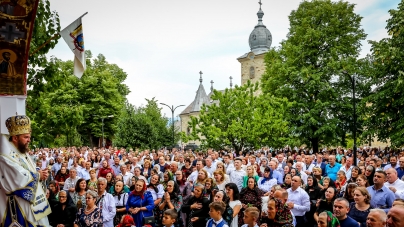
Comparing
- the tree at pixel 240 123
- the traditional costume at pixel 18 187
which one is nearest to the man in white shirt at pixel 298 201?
the traditional costume at pixel 18 187

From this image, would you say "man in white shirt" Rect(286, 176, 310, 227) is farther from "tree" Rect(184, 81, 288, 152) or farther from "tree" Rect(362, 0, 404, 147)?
"tree" Rect(362, 0, 404, 147)

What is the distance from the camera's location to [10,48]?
589 cm

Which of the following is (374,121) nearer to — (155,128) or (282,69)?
(282,69)

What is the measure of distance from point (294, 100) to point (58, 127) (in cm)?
2267

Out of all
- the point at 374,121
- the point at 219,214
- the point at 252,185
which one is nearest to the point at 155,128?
the point at 374,121

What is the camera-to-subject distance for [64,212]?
26.7 ft

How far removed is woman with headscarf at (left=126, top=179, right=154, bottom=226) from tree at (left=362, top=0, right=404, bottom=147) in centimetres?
1875

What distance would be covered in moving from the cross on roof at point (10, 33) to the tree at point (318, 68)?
25.8 metres

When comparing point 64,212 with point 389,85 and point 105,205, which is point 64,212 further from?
point 389,85

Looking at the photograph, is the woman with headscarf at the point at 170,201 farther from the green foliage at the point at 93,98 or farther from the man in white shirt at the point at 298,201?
the green foliage at the point at 93,98

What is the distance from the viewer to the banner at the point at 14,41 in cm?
566

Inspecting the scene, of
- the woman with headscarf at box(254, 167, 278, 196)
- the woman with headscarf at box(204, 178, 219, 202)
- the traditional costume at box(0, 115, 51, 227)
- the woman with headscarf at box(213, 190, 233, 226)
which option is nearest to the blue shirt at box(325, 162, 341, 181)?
the woman with headscarf at box(254, 167, 278, 196)

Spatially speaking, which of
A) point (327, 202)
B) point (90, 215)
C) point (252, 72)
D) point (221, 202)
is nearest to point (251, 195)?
point (327, 202)

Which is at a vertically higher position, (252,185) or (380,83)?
(380,83)
